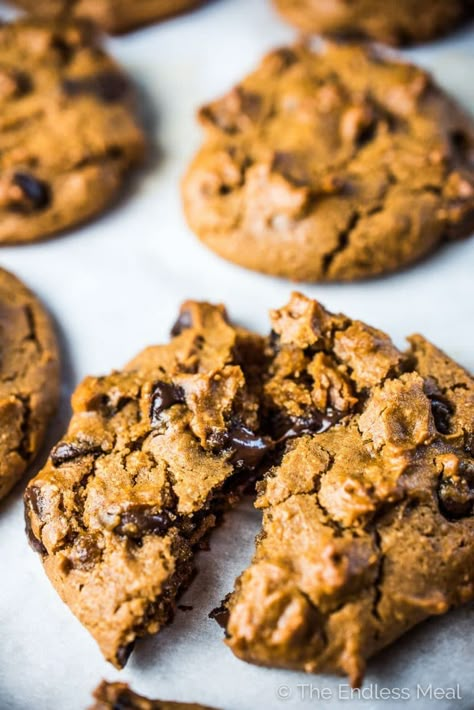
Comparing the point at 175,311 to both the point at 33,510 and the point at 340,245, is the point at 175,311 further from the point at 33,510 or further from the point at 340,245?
the point at 33,510

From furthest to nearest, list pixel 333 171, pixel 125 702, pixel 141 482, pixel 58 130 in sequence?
1. pixel 58 130
2. pixel 333 171
3. pixel 141 482
4. pixel 125 702

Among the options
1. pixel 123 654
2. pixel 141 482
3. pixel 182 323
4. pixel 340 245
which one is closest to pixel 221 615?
pixel 123 654

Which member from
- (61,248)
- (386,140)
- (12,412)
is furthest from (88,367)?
(386,140)

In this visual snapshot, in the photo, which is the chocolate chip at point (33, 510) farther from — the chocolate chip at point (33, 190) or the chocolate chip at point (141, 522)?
the chocolate chip at point (33, 190)

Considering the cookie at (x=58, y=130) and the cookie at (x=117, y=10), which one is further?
the cookie at (x=117, y=10)

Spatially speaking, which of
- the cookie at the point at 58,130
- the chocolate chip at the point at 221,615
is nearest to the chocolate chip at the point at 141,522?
the chocolate chip at the point at 221,615

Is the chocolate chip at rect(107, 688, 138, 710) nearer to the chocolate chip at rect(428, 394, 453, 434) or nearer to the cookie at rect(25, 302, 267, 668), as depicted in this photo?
the cookie at rect(25, 302, 267, 668)
